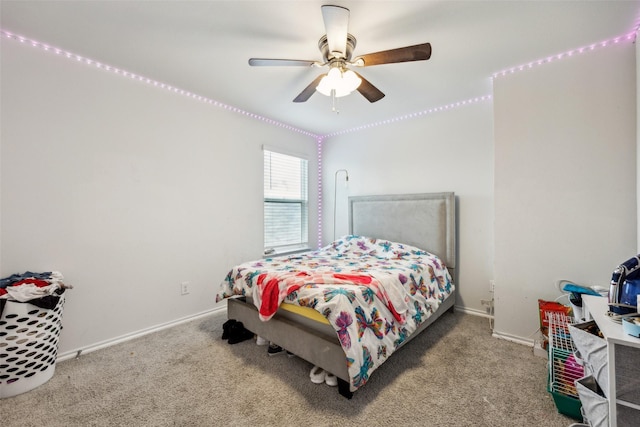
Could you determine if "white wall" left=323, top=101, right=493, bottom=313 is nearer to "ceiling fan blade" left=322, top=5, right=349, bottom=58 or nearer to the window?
the window

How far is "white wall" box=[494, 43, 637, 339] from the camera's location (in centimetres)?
196

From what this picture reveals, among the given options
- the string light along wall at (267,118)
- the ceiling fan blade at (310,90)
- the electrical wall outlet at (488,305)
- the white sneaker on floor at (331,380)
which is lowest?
→ the white sneaker on floor at (331,380)

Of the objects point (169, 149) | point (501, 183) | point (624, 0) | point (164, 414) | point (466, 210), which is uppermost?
point (624, 0)

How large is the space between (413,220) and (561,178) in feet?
4.64

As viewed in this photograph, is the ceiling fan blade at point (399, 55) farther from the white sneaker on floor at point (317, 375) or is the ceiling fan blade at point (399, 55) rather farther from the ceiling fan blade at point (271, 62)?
the white sneaker on floor at point (317, 375)

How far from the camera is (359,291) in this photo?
1.77 meters

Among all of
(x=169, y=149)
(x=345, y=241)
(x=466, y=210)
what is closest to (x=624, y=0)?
(x=466, y=210)

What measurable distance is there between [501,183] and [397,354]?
1.74 meters

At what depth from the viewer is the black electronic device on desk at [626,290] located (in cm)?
119

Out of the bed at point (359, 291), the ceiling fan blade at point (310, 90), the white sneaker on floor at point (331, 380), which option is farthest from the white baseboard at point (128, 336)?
the ceiling fan blade at point (310, 90)

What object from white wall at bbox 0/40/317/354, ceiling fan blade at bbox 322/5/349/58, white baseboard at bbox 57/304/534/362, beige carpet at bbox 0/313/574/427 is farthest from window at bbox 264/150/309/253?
ceiling fan blade at bbox 322/5/349/58

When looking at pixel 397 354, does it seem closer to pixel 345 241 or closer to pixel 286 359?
pixel 286 359

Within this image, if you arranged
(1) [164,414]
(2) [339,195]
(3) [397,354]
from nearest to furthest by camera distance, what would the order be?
(1) [164,414] → (3) [397,354] → (2) [339,195]

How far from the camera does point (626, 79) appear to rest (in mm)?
1943
